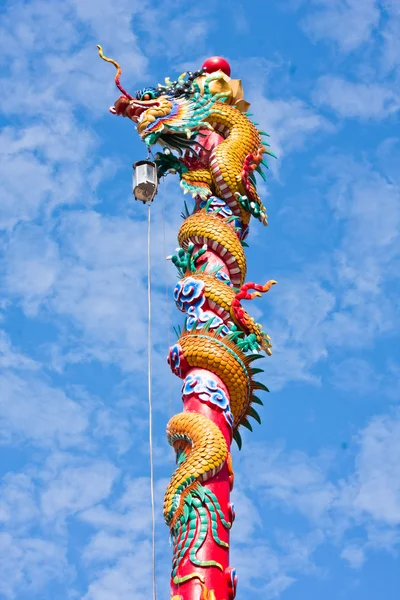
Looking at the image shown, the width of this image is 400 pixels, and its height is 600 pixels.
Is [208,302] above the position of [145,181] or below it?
below

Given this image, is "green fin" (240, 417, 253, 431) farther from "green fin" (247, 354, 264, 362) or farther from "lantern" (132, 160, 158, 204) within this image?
"lantern" (132, 160, 158, 204)

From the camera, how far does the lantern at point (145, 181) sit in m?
12.3

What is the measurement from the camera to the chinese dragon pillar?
10406 millimetres

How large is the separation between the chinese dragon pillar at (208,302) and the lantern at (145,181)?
0.84 m

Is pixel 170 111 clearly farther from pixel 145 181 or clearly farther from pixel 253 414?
pixel 253 414

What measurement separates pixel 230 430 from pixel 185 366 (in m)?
0.85

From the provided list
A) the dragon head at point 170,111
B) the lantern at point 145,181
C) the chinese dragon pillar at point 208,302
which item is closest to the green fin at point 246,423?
the chinese dragon pillar at point 208,302

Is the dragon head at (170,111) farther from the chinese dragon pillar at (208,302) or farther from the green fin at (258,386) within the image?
the green fin at (258,386)

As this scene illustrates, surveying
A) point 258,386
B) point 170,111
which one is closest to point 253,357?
point 258,386

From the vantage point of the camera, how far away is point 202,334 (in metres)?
11.9

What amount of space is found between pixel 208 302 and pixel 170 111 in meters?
2.91

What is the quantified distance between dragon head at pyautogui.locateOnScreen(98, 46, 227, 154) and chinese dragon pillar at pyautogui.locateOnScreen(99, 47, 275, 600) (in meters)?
0.01

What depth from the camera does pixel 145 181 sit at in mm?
12258

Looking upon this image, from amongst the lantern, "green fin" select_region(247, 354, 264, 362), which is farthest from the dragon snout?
"green fin" select_region(247, 354, 264, 362)
